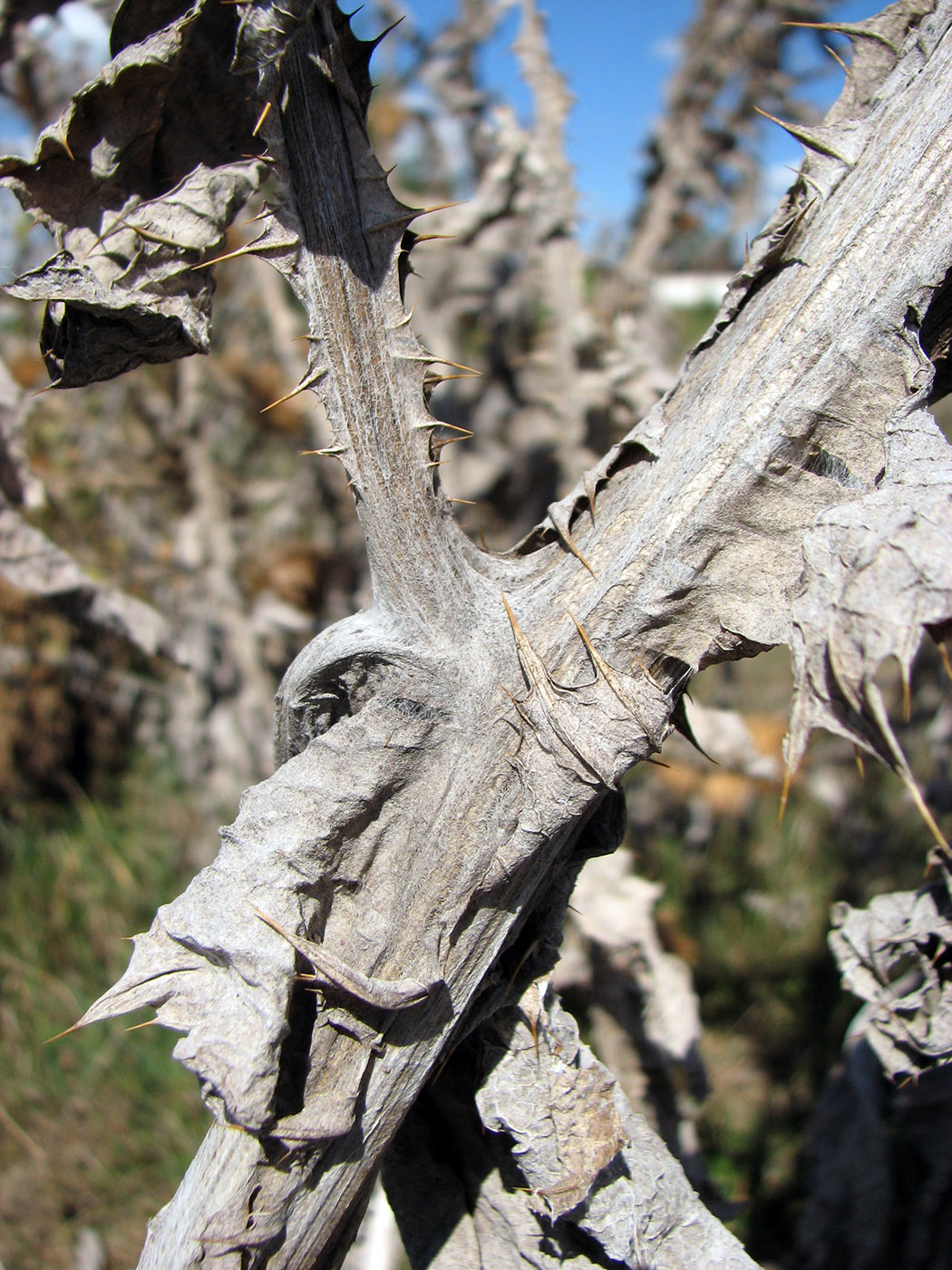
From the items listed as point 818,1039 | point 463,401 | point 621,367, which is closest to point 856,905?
point 818,1039

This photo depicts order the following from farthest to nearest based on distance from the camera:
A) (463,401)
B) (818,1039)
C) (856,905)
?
1. (463,401)
2. (856,905)
3. (818,1039)

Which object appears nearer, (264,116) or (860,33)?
(264,116)

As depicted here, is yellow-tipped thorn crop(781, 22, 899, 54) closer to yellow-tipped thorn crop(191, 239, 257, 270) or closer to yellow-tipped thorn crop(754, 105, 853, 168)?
yellow-tipped thorn crop(754, 105, 853, 168)

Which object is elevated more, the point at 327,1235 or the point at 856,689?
the point at 856,689

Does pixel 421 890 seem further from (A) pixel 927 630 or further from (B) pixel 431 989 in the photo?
(A) pixel 927 630

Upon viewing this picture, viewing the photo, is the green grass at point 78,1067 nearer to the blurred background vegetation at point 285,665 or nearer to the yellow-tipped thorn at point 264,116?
the blurred background vegetation at point 285,665

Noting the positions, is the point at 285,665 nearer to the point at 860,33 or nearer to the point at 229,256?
the point at 229,256

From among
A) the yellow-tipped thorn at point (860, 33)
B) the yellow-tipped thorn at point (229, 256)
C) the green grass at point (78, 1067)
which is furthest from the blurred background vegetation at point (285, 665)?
the yellow-tipped thorn at point (229, 256)

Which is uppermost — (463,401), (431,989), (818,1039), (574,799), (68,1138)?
(463,401)

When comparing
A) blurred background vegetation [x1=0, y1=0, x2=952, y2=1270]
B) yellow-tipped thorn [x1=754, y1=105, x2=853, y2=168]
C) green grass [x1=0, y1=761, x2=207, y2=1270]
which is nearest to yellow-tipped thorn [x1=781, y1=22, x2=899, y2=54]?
yellow-tipped thorn [x1=754, y1=105, x2=853, y2=168]

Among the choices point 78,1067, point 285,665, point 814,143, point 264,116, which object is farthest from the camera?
point 285,665

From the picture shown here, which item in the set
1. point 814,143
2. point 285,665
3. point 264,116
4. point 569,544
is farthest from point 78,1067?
point 814,143
